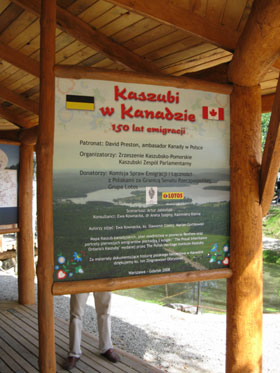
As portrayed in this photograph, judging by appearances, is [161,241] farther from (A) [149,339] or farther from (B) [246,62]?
(A) [149,339]

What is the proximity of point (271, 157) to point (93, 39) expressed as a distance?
2.05 meters

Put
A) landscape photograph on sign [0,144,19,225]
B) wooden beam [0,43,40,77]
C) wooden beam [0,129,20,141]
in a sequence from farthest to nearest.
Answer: wooden beam [0,129,20,141] < landscape photograph on sign [0,144,19,225] < wooden beam [0,43,40,77]

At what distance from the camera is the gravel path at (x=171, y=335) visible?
4.25 meters

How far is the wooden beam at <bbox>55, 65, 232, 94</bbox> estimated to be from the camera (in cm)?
249

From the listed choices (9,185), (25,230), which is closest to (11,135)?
(9,185)

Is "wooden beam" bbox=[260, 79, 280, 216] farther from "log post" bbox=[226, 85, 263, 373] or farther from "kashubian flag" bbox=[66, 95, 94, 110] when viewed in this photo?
"kashubian flag" bbox=[66, 95, 94, 110]

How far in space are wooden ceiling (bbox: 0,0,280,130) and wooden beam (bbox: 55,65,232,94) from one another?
21 centimetres

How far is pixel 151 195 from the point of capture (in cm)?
265

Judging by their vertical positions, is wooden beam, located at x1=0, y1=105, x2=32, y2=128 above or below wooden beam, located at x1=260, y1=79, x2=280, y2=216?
above

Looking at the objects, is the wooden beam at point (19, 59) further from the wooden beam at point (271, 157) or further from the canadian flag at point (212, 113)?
the wooden beam at point (271, 157)

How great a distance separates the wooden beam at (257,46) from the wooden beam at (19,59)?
2527 millimetres

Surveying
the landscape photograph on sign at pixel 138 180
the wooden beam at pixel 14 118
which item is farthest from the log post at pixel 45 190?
the wooden beam at pixel 14 118

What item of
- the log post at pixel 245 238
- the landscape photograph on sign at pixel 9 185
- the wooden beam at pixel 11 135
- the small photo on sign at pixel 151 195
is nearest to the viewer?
the small photo on sign at pixel 151 195

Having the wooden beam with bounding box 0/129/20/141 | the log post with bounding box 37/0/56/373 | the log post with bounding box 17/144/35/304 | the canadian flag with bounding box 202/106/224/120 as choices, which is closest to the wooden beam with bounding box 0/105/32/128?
the wooden beam with bounding box 0/129/20/141
